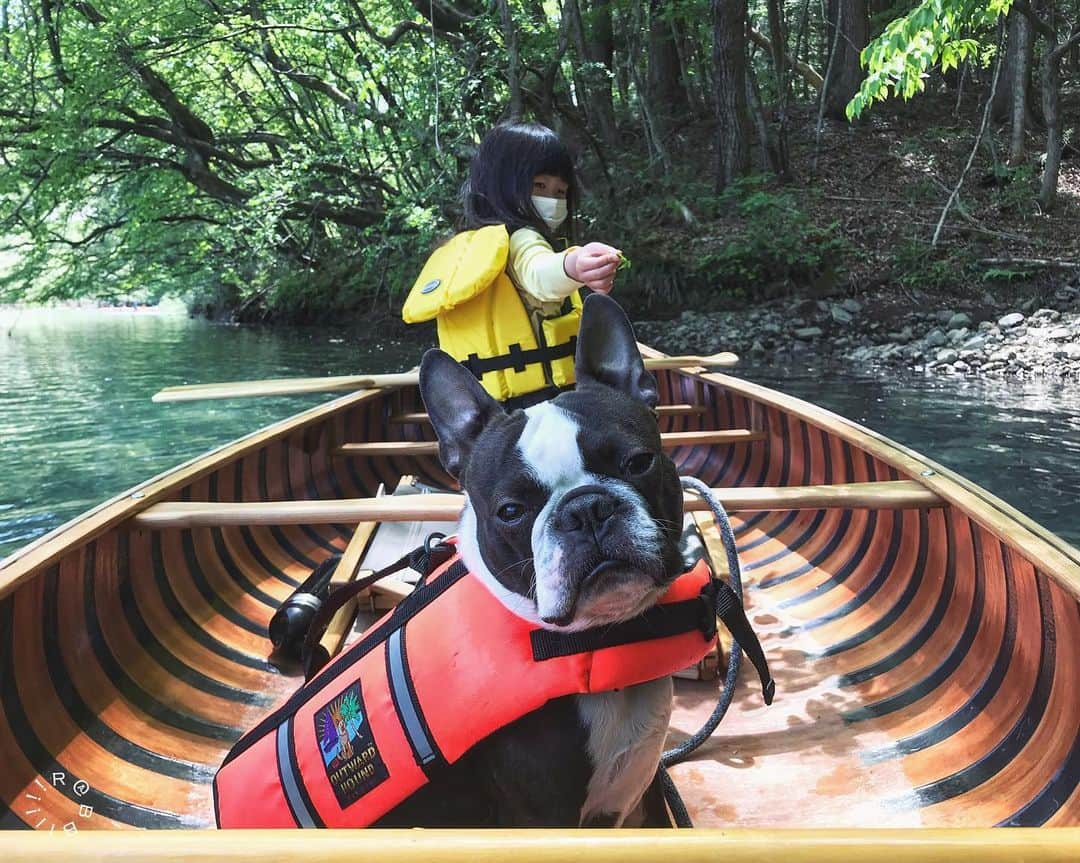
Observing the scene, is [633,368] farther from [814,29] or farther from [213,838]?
[814,29]

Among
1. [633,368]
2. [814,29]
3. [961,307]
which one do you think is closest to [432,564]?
[633,368]

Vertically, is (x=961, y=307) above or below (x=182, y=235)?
below

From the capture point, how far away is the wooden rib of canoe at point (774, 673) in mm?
1883

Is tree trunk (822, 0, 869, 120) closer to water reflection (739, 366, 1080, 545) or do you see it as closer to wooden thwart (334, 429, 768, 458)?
water reflection (739, 366, 1080, 545)

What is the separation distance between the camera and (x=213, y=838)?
3.01 ft

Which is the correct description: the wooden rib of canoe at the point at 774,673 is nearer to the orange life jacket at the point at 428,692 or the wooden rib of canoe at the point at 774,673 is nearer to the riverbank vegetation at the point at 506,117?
the orange life jacket at the point at 428,692


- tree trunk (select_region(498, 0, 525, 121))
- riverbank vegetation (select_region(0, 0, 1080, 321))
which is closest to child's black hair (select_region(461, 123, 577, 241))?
riverbank vegetation (select_region(0, 0, 1080, 321))

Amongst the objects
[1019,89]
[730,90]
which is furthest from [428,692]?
[1019,89]

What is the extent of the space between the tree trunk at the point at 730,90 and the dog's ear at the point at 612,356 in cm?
1345

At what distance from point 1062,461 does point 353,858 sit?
742cm

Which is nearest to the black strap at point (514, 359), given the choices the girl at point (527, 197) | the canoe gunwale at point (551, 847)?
the girl at point (527, 197)

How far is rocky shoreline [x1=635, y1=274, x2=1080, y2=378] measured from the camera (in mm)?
10594

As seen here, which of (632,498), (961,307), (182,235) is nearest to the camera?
(632,498)

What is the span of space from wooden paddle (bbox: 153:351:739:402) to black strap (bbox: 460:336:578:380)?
0.79ft
